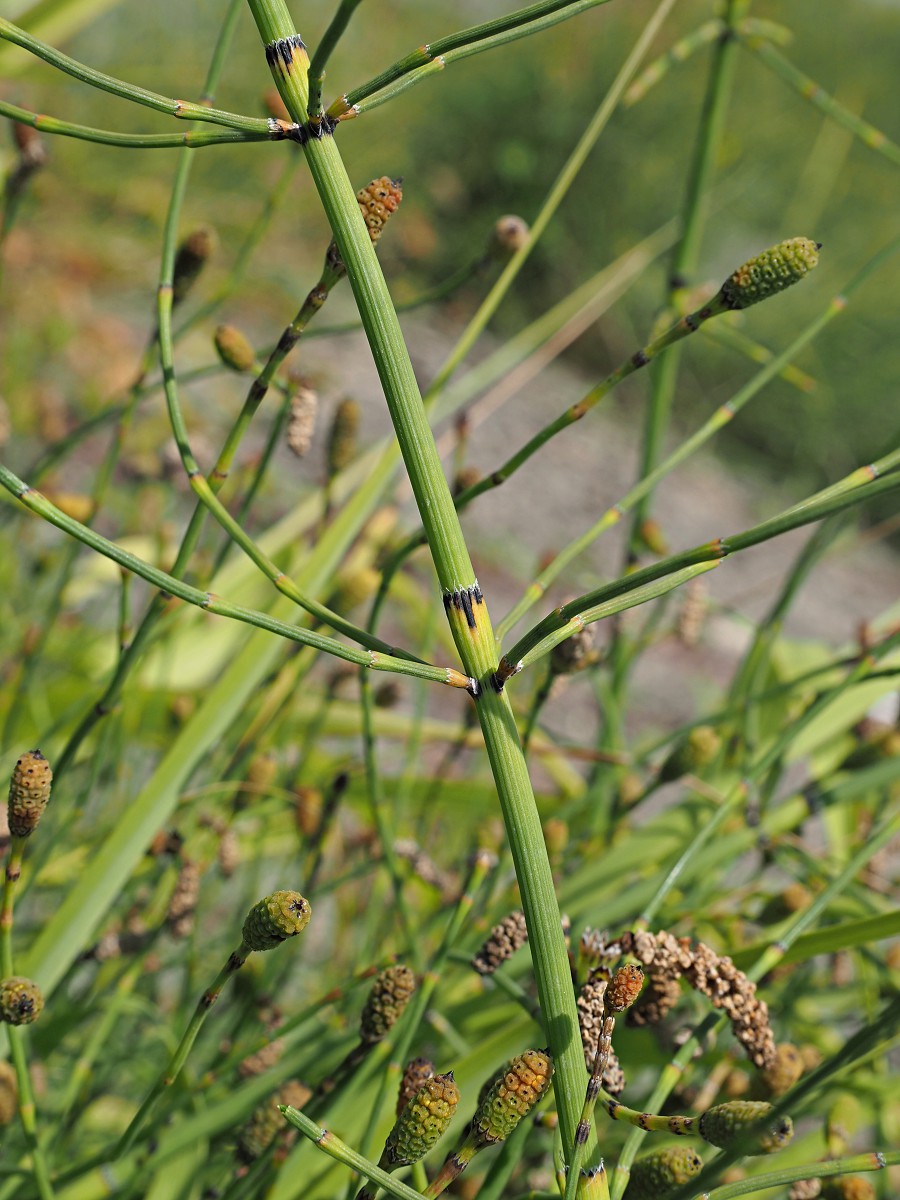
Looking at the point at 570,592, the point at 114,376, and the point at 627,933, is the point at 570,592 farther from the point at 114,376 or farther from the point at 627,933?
the point at 627,933

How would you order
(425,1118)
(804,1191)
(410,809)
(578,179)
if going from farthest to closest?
(578,179)
(410,809)
(804,1191)
(425,1118)

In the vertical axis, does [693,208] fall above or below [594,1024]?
above

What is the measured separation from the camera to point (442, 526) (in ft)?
1.00

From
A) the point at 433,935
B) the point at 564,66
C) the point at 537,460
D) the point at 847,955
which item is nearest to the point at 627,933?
the point at 433,935

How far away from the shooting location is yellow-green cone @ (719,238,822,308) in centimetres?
33

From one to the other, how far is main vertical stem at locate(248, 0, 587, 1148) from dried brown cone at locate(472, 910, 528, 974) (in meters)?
0.06

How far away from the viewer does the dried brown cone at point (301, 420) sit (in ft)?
1.61

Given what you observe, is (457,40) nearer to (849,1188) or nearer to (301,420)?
(301,420)

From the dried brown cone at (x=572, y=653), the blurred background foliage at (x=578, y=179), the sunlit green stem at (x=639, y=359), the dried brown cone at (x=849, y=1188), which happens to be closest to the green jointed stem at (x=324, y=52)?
the sunlit green stem at (x=639, y=359)

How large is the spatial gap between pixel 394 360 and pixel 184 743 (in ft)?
0.98

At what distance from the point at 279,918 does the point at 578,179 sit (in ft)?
10.9

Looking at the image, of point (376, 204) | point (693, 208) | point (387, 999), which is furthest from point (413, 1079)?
point (693, 208)

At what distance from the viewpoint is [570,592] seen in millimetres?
1805

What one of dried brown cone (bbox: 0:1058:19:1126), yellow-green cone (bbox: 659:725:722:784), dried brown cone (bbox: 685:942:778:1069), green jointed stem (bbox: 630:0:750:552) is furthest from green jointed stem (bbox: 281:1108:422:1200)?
green jointed stem (bbox: 630:0:750:552)
